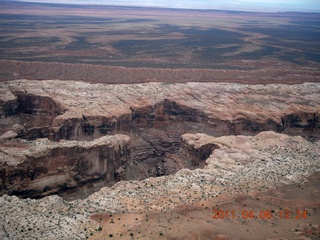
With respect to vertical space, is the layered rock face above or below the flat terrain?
below

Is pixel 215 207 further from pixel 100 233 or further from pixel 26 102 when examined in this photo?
pixel 26 102

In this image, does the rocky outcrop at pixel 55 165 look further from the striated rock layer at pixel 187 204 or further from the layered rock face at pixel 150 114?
the striated rock layer at pixel 187 204

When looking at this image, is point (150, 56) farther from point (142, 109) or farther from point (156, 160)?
point (156, 160)

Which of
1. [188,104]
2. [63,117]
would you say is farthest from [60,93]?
[188,104]

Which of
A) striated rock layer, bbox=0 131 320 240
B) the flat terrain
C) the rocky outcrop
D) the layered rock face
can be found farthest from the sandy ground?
the flat terrain

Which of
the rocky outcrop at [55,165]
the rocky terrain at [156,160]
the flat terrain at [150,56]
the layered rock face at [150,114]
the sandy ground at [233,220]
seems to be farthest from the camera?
the flat terrain at [150,56]

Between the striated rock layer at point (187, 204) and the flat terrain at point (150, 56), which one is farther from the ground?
the flat terrain at point (150, 56)

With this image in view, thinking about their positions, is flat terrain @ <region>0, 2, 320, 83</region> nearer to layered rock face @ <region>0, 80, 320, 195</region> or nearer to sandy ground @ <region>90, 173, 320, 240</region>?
layered rock face @ <region>0, 80, 320, 195</region>

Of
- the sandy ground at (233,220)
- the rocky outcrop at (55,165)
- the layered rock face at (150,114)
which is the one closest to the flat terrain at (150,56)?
the layered rock face at (150,114)

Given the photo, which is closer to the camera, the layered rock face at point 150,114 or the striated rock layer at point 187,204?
the striated rock layer at point 187,204
